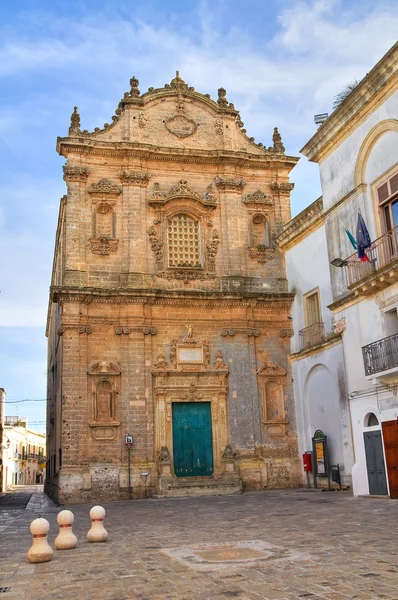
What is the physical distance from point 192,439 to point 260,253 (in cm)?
747

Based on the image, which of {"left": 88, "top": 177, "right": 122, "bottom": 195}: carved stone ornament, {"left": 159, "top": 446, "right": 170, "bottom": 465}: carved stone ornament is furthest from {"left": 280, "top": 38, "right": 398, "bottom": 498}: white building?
{"left": 88, "top": 177, "right": 122, "bottom": 195}: carved stone ornament

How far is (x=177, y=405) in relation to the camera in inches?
859

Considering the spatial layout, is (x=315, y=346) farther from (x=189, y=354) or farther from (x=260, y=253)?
(x=260, y=253)

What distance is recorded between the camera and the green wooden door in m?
21.3

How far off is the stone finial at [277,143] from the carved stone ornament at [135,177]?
5674mm

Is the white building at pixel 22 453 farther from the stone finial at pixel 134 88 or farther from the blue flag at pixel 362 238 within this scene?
the blue flag at pixel 362 238

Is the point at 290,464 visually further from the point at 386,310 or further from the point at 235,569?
the point at 235,569

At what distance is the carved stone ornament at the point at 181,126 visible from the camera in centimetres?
2448

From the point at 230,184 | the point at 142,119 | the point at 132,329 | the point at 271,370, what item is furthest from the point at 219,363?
the point at 142,119

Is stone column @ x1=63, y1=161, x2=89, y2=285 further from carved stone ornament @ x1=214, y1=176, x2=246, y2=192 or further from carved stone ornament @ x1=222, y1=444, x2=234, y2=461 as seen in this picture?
carved stone ornament @ x1=222, y1=444, x2=234, y2=461

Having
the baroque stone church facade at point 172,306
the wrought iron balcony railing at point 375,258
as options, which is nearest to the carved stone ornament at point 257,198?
the baroque stone church facade at point 172,306

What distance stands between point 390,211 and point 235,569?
10729mm

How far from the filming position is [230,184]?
78.9 ft

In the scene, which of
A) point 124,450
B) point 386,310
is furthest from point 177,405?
point 386,310
